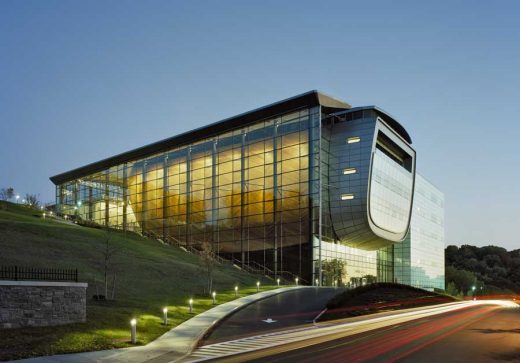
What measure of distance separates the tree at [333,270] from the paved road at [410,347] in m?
38.9

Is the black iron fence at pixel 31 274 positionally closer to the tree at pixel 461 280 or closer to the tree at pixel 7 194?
the tree at pixel 7 194

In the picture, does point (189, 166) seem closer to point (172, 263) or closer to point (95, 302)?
point (172, 263)

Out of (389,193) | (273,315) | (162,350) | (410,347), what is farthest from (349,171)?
Answer: (162,350)

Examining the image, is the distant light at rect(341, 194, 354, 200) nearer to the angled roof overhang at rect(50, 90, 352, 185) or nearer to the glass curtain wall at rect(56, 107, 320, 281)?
the glass curtain wall at rect(56, 107, 320, 281)

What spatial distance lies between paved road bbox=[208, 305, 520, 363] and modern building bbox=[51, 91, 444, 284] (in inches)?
1582

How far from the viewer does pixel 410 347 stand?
22.2 m

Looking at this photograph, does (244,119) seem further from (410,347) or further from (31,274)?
(410,347)

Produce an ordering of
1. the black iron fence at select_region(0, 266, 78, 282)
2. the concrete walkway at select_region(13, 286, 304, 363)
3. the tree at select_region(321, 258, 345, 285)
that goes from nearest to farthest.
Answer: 1. the concrete walkway at select_region(13, 286, 304, 363)
2. the black iron fence at select_region(0, 266, 78, 282)
3. the tree at select_region(321, 258, 345, 285)

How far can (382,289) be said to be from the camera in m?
49.1

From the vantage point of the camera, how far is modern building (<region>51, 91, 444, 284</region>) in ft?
234

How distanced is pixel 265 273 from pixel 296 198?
11.1m

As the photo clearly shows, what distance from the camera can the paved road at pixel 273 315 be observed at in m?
28.2

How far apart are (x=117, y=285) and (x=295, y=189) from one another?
35.5 meters

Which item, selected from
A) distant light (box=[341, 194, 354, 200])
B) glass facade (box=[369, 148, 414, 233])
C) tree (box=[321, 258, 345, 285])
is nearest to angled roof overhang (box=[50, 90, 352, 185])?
glass facade (box=[369, 148, 414, 233])
